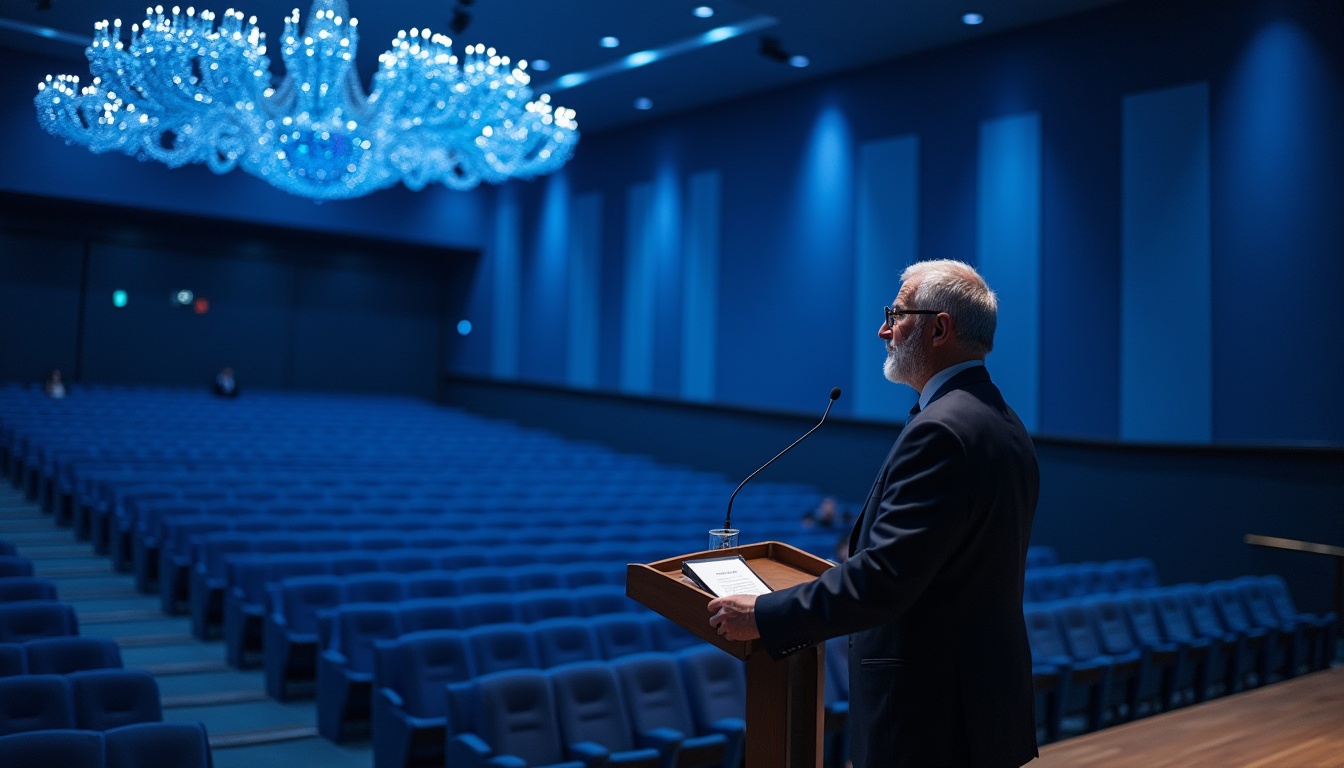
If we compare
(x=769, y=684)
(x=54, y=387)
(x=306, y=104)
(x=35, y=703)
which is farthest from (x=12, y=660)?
(x=54, y=387)

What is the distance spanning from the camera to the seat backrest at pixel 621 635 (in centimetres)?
436

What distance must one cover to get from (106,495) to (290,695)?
10.4 ft

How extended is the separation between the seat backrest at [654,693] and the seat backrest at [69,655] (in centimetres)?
172

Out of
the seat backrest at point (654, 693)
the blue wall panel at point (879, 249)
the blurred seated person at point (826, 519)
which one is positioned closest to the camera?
the seat backrest at point (654, 693)

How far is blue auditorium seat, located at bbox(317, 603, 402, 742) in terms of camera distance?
4.07 metres

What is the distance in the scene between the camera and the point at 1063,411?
905cm

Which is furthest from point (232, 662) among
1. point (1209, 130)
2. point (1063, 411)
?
point (1209, 130)

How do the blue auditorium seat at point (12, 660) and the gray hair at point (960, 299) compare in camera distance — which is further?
the blue auditorium seat at point (12, 660)

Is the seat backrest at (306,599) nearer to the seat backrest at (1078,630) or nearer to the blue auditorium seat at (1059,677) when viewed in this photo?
the blue auditorium seat at (1059,677)

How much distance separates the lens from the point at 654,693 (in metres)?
3.74

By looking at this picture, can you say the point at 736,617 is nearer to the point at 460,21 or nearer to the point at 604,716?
the point at 604,716

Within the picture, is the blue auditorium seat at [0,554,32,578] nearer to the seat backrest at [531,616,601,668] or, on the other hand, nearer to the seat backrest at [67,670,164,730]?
the seat backrest at [67,670,164,730]

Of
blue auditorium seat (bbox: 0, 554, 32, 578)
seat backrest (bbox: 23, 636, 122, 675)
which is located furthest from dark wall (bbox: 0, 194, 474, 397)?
seat backrest (bbox: 23, 636, 122, 675)

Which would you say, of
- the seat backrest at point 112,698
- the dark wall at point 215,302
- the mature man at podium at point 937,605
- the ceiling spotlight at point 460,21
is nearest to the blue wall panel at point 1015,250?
the ceiling spotlight at point 460,21
